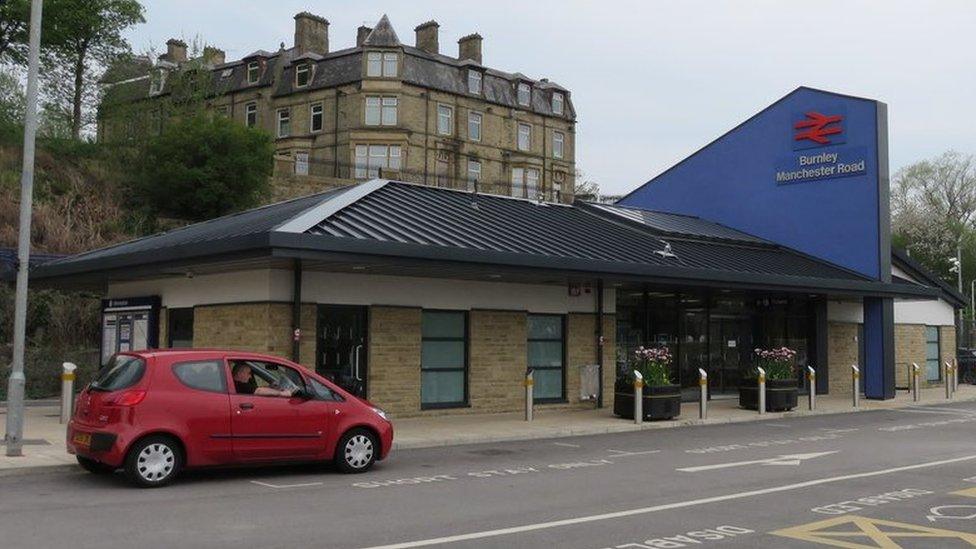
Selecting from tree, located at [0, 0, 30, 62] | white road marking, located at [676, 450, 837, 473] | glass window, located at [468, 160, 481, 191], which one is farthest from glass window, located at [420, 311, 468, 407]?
glass window, located at [468, 160, 481, 191]

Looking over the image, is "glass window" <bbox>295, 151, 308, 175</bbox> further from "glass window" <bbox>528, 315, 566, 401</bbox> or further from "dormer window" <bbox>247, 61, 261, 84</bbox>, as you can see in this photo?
"glass window" <bbox>528, 315, 566, 401</bbox>

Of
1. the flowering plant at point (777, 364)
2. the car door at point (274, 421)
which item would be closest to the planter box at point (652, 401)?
the flowering plant at point (777, 364)

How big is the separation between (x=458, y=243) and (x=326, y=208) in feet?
8.62

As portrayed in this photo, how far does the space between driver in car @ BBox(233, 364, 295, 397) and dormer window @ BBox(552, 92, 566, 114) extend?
5652 centimetres

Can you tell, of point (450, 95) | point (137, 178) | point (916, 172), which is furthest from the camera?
point (916, 172)

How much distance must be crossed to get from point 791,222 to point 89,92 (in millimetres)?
36303

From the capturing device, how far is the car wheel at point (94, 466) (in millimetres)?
11438

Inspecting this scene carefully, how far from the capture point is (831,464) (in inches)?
526

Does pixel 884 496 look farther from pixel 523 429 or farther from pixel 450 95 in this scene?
pixel 450 95

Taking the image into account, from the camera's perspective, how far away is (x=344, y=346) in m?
18.0

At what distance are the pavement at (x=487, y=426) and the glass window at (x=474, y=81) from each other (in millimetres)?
39131

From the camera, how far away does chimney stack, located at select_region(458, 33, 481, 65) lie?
62.1 meters

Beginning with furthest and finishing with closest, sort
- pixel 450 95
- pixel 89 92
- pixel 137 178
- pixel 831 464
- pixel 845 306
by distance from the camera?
1. pixel 450 95
2. pixel 89 92
3. pixel 137 178
4. pixel 845 306
5. pixel 831 464

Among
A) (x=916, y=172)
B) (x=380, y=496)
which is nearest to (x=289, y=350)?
(x=380, y=496)
